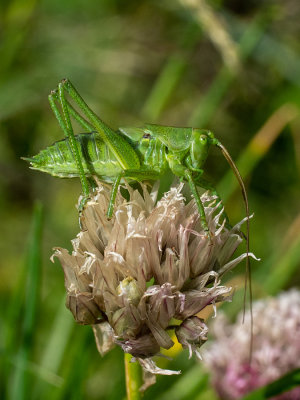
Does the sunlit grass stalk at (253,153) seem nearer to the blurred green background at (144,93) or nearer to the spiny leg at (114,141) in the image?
the blurred green background at (144,93)


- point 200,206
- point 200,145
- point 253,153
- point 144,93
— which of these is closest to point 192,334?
point 200,206

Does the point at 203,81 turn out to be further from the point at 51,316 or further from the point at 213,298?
the point at 213,298

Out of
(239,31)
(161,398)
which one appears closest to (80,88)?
(239,31)

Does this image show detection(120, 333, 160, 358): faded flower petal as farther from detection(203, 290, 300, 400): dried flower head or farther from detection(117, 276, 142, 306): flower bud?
detection(203, 290, 300, 400): dried flower head

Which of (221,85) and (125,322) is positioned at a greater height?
(221,85)

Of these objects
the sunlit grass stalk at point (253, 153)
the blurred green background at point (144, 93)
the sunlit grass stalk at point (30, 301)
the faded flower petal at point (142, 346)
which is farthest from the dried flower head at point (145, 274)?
the blurred green background at point (144, 93)

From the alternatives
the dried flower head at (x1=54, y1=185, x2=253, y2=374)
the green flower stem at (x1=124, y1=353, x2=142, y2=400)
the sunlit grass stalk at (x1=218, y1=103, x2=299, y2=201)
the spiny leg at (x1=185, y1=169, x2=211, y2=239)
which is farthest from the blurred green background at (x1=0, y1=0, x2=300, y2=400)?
the green flower stem at (x1=124, y1=353, x2=142, y2=400)

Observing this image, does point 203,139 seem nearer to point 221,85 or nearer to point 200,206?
point 200,206
